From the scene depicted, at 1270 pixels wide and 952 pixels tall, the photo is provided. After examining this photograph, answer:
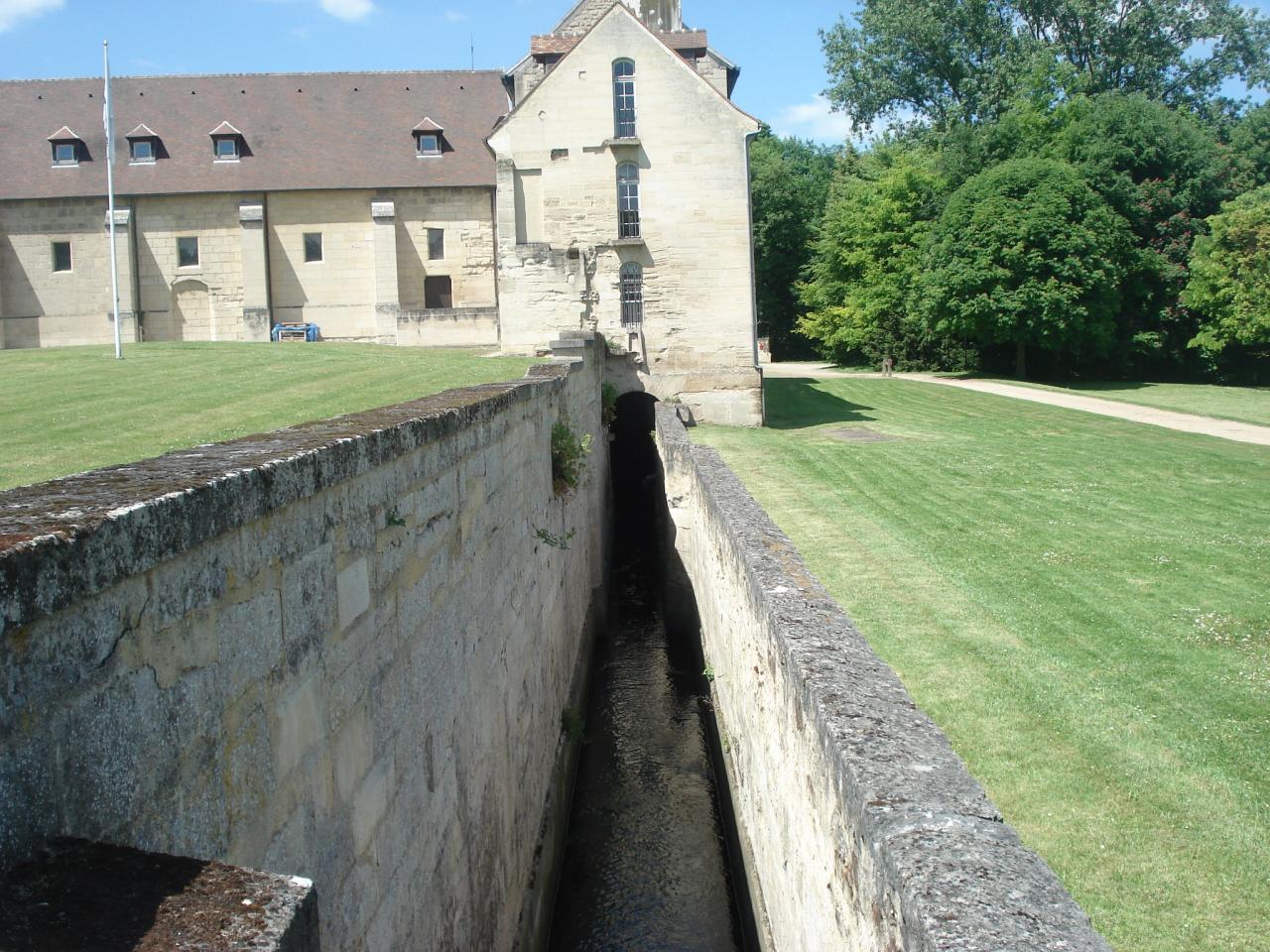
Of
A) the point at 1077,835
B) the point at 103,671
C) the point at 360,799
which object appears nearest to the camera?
the point at 103,671

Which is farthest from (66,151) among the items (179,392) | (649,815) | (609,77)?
(649,815)

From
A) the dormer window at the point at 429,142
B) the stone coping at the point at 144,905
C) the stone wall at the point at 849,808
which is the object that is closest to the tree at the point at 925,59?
the dormer window at the point at 429,142

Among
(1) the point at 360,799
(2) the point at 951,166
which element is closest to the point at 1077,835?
(1) the point at 360,799

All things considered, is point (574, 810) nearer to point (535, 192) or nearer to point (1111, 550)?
point (1111, 550)

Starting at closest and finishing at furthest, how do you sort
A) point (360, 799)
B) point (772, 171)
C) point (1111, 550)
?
point (360, 799), point (1111, 550), point (772, 171)

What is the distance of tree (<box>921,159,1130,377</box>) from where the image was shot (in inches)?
1617

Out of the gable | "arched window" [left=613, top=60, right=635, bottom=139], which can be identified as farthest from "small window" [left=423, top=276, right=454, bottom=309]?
"arched window" [left=613, top=60, right=635, bottom=139]

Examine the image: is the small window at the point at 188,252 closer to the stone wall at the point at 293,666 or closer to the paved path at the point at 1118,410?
the paved path at the point at 1118,410

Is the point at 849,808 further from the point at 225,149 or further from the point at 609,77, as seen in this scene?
the point at 225,149

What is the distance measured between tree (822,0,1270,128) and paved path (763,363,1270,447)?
18.4m

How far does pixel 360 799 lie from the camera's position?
4.44 metres

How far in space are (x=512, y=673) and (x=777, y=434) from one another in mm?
20026

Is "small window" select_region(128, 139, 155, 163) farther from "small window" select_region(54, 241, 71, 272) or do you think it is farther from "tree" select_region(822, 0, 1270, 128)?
"tree" select_region(822, 0, 1270, 128)

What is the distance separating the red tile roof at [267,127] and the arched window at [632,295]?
13831 mm
